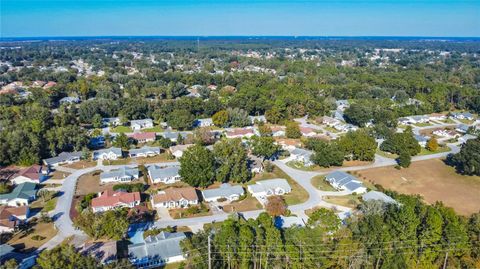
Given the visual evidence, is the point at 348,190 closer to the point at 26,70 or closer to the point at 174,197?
the point at 174,197

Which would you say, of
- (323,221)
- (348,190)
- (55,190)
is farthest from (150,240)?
(348,190)

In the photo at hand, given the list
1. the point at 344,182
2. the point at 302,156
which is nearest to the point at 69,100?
the point at 302,156

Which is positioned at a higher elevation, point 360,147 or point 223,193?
point 360,147

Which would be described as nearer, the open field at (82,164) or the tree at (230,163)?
the tree at (230,163)

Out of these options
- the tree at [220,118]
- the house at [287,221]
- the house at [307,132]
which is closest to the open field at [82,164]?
the tree at [220,118]

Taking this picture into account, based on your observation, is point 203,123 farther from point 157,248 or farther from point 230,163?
point 157,248

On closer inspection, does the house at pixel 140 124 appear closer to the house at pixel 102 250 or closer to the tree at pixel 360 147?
the tree at pixel 360 147
